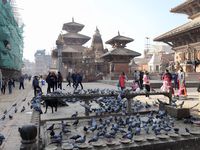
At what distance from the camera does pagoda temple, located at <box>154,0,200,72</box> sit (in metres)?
28.0

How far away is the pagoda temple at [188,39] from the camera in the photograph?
28.0 m

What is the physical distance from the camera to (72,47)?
54031 mm

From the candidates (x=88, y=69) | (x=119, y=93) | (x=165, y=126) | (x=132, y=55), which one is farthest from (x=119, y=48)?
(x=165, y=126)

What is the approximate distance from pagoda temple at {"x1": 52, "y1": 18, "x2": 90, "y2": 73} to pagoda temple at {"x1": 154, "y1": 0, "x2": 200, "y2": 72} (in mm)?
20397

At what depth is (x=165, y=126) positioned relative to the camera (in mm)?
6844

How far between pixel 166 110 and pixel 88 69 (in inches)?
1576

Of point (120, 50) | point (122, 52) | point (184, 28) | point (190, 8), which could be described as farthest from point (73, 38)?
point (184, 28)

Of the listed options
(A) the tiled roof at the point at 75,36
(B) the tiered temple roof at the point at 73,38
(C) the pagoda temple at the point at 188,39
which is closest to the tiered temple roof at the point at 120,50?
(C) the pagoda temple at the point at 188,39

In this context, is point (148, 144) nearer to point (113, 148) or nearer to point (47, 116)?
point (113, 148)

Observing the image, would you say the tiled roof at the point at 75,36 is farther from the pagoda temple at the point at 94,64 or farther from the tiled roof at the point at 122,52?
the tiled roof at the point at 122,52

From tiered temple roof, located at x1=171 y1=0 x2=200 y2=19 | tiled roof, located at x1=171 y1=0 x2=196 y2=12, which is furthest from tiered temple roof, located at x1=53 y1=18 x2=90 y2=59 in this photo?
tiered temple roof, located at x1=171 y1=0 x2=200 y2=19

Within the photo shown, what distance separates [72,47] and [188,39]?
28.7 m

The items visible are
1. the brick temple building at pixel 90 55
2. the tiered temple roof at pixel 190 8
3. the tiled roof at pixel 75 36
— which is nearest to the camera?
the tiered temple roof at pixel 190 8

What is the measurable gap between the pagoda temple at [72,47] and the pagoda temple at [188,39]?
66.9 ft
